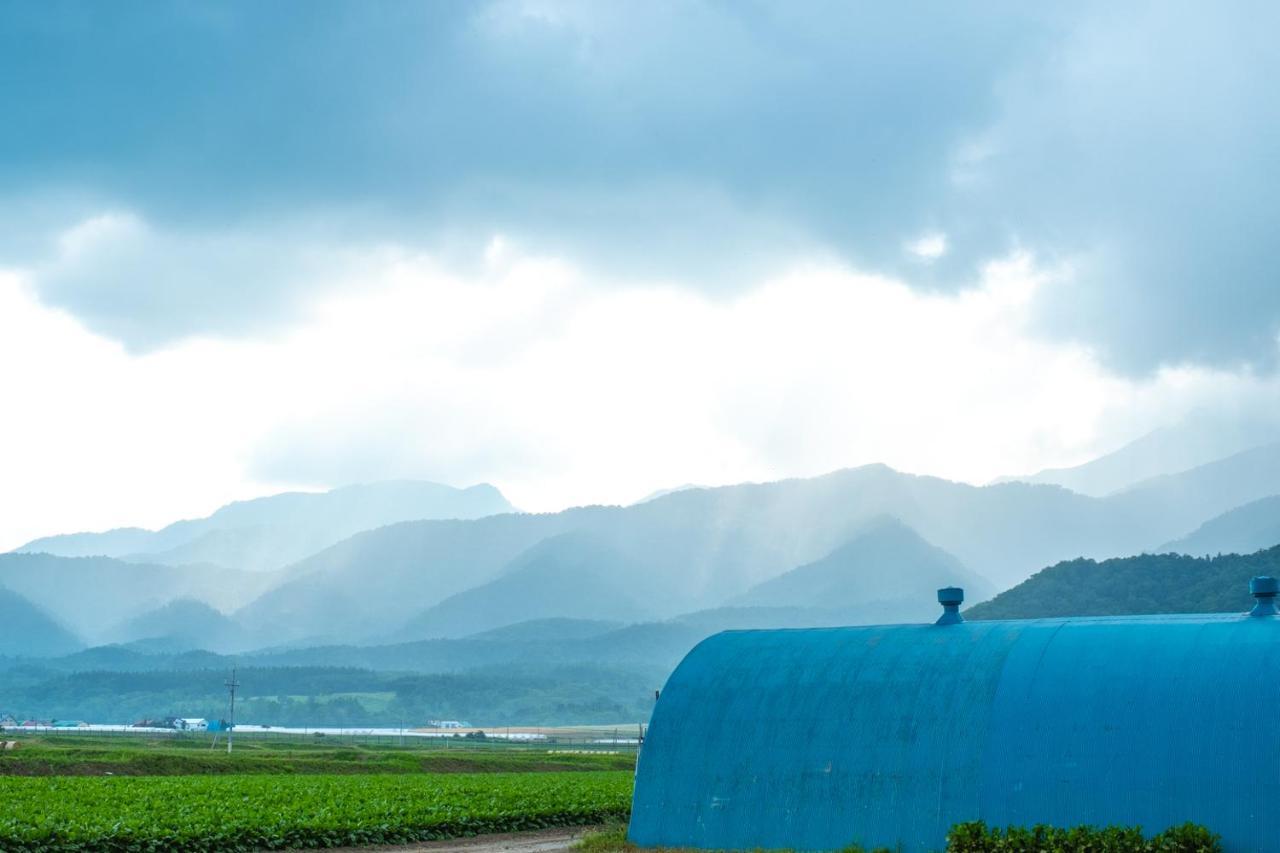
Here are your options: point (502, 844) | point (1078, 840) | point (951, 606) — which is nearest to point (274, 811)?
point (502, 844)

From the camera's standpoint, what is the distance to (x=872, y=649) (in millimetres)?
Answer: 31891

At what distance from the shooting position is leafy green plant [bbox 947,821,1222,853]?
2372 cm

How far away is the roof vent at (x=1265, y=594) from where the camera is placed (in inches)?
1102

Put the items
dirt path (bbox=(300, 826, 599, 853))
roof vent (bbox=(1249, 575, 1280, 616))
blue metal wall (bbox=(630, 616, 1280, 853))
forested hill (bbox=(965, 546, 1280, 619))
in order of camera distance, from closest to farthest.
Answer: blue metal wall (bbox=(630, 616, 1280, 853))
roof vent (bbox=(1249, 575, 1280, 616))
dirt path (bbox=(300, 826, 599, 853))
forested hill (bbox=(965, 546, 1280, 619))

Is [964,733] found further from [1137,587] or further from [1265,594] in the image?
[1137,587]

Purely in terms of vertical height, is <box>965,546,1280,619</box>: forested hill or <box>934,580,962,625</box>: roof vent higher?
<box>965,546,1280,619</box>: forested hill

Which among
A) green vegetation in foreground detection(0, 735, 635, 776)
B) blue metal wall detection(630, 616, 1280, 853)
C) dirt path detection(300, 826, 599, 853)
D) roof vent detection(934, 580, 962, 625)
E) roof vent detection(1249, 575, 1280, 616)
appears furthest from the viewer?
green vegetation in foreground detection(0, 735, 635, 776)

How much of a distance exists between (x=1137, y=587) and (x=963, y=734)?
134m

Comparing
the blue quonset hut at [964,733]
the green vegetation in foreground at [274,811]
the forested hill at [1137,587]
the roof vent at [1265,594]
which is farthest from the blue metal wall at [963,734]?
the forested hill at [1137,587]

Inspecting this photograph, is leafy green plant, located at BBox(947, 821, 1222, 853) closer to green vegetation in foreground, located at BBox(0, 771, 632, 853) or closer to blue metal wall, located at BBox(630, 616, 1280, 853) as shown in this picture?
blue metal wall, located at BBox(630, 616, 1280, 853)

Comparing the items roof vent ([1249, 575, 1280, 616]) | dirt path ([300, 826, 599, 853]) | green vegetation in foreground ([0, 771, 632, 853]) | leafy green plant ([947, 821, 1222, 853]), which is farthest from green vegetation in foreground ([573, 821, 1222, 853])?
green vegetation in foreground ([0, 771, 632, 853])

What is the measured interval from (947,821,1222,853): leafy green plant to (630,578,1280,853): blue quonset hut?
2.55 feet

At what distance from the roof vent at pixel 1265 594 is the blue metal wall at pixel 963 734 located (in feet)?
2.40

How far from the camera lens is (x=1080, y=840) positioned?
24.3 m
